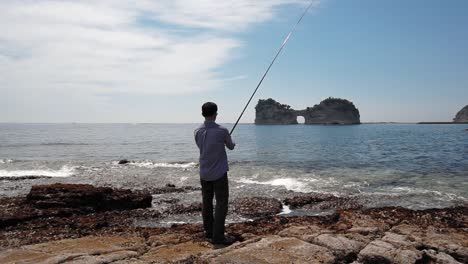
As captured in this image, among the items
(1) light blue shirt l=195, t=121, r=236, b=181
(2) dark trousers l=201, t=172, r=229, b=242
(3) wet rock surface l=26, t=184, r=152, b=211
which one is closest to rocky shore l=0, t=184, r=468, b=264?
(2) dark trousers l=201, t=172, r=229, b=242

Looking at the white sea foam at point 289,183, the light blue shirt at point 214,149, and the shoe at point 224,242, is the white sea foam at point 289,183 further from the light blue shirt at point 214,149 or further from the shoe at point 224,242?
the light blue shirt at point 214,149

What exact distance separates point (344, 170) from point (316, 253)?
2014 cm

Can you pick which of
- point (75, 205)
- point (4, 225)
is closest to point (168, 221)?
point (75, 205)

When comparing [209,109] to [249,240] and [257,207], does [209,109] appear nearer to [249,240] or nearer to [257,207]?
[249,240]

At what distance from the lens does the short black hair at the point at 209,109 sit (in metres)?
6.36

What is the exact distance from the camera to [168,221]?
10984mm

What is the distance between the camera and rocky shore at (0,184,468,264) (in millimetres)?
5418

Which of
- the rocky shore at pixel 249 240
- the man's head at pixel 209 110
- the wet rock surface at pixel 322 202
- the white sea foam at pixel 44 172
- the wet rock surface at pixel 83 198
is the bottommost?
the white sea foam at pixel 44 172

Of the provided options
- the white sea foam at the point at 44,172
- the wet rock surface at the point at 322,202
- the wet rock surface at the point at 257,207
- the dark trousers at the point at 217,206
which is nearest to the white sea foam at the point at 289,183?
the wet rock surface at the point at 322,202

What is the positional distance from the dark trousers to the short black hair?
→ 3.85 ft

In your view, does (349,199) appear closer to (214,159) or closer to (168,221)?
(168,221)

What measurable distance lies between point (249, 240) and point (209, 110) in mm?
2380

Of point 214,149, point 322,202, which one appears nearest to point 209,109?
point 214,149

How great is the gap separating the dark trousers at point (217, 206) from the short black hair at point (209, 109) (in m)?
1.17
